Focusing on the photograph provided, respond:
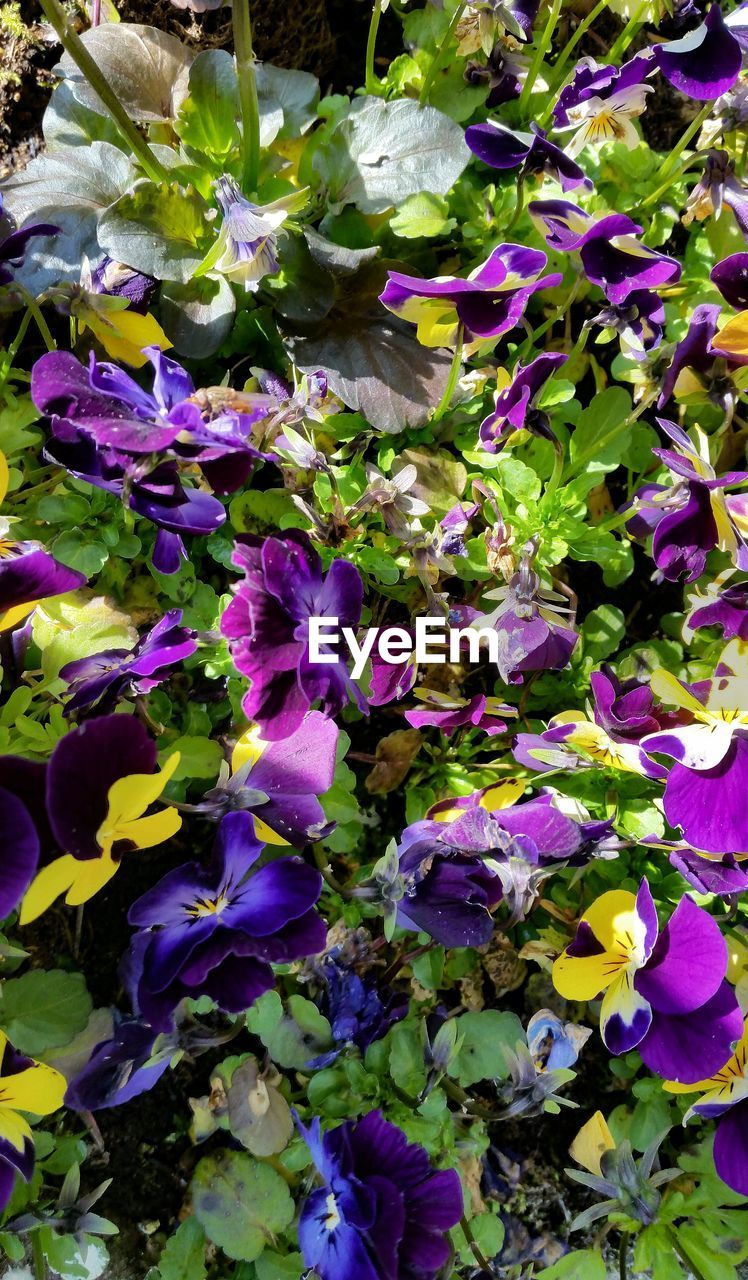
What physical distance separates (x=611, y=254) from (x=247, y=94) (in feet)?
1.40

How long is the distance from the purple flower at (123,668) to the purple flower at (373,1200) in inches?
18.1

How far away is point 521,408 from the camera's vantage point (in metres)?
1.09

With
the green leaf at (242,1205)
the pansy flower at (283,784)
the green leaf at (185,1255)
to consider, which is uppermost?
the pansy flower at (283,784)

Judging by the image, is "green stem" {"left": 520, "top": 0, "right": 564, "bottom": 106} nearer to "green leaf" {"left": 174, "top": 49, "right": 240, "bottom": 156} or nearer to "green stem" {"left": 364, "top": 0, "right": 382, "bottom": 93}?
"green stem" {"left": 364, "top": 0, "right": 382, "bottom": 93}

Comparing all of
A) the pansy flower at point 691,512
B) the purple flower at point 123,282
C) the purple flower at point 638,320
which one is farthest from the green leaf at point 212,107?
the pansy flower at point 691,512

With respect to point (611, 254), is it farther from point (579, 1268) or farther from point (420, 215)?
point (579, 1268)

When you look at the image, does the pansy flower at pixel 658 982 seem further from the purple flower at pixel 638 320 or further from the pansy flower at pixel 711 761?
the purple flower at pixel 638 320

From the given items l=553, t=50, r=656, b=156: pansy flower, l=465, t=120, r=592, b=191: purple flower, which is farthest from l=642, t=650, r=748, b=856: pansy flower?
l=553, t=50, r=656, b=156: pansy flower

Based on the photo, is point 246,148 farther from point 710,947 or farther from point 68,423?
point 710,947

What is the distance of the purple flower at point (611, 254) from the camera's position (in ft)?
3.47

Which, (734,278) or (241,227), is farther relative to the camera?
(734,278)

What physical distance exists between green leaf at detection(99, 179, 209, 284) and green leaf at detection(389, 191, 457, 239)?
0.25 meters

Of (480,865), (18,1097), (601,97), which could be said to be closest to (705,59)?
(601,97)

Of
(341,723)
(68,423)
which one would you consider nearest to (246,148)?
(68,423)
